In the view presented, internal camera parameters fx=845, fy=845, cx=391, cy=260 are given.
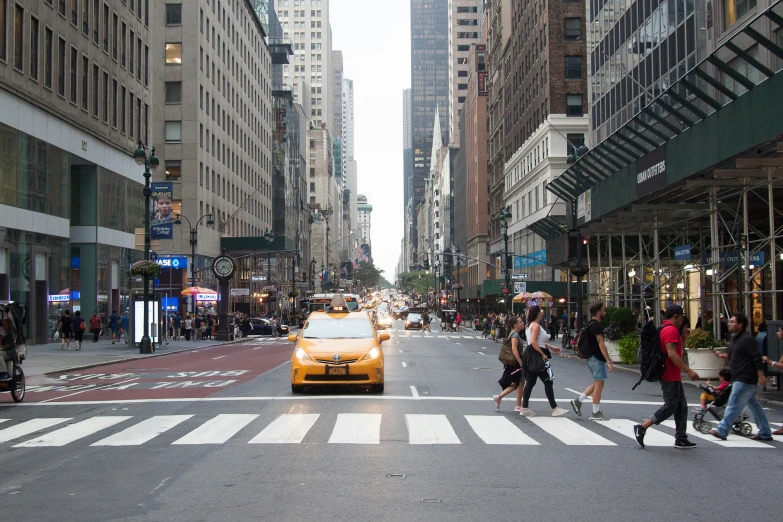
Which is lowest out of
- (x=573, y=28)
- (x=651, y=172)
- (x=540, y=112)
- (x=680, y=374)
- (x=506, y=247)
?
(x=680, y=374)

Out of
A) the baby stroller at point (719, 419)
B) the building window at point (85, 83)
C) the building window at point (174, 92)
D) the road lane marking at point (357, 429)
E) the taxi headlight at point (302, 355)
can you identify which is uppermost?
the building window at point (174, 92)

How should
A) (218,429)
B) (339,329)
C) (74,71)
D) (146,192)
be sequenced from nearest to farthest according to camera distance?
(218,429) → (339,329) → (146,192) → (74,71)

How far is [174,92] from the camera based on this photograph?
66.6 metres

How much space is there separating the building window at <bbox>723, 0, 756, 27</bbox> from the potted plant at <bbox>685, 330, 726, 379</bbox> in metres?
13.4

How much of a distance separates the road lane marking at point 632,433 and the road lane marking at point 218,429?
554 cm

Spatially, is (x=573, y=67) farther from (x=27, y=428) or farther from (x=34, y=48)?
(x=27, y=428)

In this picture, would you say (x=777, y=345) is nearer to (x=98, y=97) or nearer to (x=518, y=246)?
(x=98, y=97)

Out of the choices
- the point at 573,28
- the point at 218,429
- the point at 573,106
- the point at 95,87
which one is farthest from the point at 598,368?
the point at 573,28

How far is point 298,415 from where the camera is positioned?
45.1 feet

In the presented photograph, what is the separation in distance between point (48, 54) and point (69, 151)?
15.4 feet

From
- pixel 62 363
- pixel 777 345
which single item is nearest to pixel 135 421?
pixel 777 345

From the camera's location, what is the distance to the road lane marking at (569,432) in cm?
1125

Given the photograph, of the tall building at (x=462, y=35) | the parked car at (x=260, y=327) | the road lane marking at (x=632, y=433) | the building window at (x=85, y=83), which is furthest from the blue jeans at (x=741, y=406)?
the tall building at (x=462, y=35)

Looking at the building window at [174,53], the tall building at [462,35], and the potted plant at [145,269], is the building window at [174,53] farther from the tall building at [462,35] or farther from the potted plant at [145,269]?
the tall building at [462,35]
